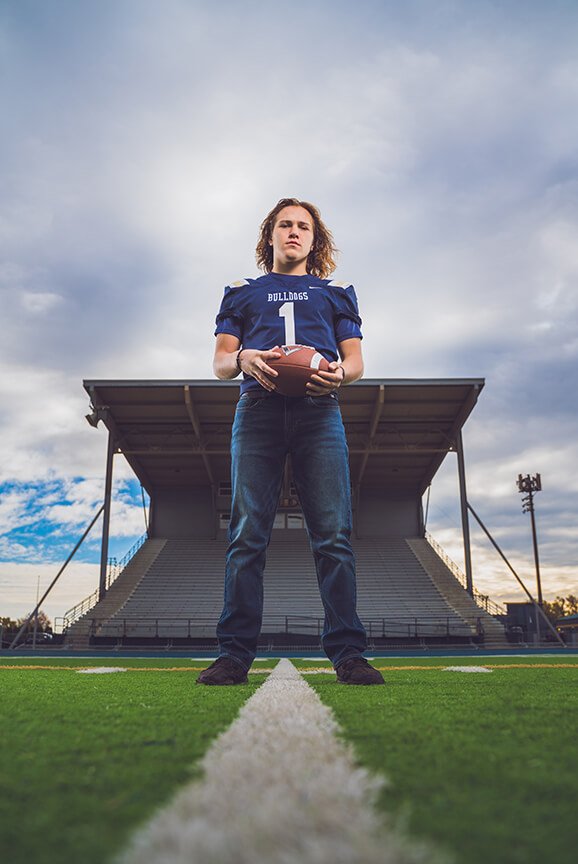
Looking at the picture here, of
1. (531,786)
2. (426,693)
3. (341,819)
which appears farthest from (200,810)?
(426,693)

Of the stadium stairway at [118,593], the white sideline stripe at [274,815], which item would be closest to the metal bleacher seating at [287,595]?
the stadium stairway at [118,593]

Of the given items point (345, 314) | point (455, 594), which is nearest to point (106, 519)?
point (455, 594)

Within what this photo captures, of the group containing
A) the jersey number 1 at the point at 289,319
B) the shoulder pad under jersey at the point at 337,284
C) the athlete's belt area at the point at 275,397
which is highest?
the shoulder pad under jersey at the point at 337,284

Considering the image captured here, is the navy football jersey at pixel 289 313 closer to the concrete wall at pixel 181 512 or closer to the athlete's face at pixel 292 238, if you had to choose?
the athlete's face at pixel 292 238

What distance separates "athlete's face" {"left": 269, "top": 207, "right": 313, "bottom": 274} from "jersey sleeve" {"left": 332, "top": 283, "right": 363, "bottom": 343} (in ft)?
0.86

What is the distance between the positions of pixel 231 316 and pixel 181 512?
73.8 ft

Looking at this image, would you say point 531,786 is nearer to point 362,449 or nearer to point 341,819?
point 341,819

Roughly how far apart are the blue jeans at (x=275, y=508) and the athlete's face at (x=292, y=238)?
32.1 inches

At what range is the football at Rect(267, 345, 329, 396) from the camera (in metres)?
2.85

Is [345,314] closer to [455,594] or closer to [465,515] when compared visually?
[465,515]

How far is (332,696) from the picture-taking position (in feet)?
6.84

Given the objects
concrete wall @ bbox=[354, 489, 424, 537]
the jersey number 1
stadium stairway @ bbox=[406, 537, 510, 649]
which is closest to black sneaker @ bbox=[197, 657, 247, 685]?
the jersey number 1

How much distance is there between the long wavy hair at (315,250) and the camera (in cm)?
367

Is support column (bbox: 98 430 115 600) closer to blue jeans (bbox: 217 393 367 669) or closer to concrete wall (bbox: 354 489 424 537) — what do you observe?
concrete wall (bbox: 354 489 424 537)
